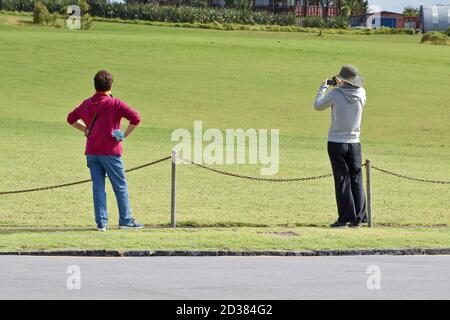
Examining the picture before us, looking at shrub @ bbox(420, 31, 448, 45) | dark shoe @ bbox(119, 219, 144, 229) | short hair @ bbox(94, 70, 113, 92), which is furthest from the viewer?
shrub @ bbox(420, 31, 448, 45)

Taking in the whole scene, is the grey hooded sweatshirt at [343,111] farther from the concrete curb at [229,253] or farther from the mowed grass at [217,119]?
the concrete curb at [229,253]

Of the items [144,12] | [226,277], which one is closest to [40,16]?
[144,12]

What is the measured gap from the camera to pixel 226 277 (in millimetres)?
12320

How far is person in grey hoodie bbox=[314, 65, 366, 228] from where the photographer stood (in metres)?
17.6

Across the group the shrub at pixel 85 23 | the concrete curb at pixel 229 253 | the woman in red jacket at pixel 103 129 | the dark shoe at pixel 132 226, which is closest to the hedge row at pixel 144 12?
the shrub at pixel 85 23

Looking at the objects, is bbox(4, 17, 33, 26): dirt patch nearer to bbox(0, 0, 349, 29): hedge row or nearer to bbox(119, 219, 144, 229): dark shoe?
bbox(0, 0, 349, 29): hedge row

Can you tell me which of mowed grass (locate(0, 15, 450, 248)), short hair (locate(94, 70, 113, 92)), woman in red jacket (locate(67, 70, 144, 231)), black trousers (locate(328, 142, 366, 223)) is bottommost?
mowed grass (locate(0, 15, 450, 248))

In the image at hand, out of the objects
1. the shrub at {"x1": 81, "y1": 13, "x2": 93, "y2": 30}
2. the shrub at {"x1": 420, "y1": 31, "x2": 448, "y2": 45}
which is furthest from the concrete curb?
the shrub at {"x1": 420, "y1": 31, "x2": 448, "y2": 45}

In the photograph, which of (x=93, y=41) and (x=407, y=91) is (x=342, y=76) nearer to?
(x=407, y=91)

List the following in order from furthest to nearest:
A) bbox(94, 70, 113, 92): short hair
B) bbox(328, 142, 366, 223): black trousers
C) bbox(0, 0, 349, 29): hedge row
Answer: bbox(0, 0, 349, 29): hedge row → bbox(328, 142, 366, 223): black trousers → bbox(94, 70, 113, 92): short hair

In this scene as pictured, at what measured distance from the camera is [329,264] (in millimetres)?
13672

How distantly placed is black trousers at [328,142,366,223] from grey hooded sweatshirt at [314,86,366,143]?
13 cm

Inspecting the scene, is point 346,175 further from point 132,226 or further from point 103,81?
point 103,81

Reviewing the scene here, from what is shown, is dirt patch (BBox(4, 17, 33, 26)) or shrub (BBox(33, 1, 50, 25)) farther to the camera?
shrub (BBox(33, 1, 50, 25))
